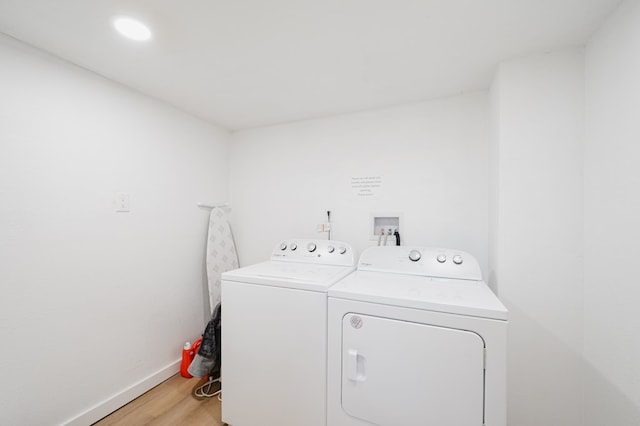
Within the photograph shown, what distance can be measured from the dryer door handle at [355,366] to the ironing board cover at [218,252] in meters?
1.49

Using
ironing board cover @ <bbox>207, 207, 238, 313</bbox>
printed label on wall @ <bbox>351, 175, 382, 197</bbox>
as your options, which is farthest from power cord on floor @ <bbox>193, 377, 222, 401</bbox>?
printed label on wall @ <bbox>351, 175, 382, 197</bbox>

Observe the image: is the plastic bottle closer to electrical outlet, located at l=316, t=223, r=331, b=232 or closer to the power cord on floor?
the power cord on floor

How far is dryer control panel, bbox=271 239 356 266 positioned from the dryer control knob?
392mm

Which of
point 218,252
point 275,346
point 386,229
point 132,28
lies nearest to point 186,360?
point 218,252

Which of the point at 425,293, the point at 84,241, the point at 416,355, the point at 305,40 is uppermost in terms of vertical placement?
the point at 305,40

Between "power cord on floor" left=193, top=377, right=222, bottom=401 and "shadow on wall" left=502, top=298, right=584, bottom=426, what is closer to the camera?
"shadow on wall" left=502, top=298, right=584, bottom=426

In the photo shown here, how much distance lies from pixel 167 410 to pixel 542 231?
2.49 meters

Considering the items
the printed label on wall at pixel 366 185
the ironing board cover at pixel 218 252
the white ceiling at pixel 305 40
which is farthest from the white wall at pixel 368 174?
the white ceiling at pixel 305 40

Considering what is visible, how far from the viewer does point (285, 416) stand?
1.35 metres

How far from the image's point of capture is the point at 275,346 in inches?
54.1

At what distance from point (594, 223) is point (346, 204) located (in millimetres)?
1443

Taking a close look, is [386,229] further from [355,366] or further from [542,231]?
[355,366]

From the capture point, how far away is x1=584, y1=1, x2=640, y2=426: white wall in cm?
99

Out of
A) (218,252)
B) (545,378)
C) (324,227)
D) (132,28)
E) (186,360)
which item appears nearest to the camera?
(132,28)
